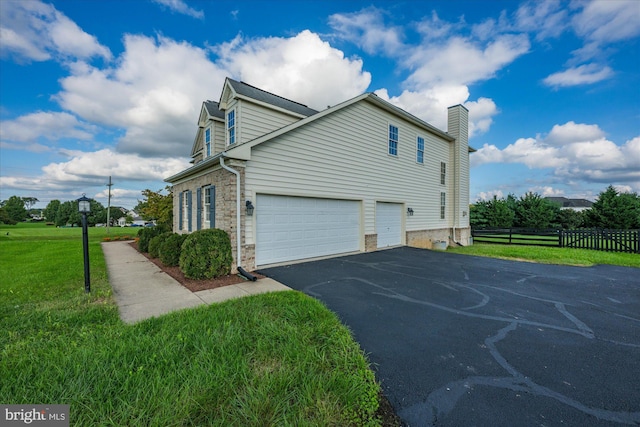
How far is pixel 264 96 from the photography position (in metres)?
9.94

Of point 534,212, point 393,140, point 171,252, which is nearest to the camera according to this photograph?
point 171,252

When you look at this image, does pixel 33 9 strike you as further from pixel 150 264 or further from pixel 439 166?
pixel 439 166

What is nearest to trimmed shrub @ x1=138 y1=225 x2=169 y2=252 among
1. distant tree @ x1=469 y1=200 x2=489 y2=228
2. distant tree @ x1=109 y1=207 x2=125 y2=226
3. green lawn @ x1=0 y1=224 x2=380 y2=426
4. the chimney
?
green lawn @ x1=0 y1=224 x2=380 y2=426

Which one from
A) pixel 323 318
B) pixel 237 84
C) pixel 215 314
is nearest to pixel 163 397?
pixel 215 314

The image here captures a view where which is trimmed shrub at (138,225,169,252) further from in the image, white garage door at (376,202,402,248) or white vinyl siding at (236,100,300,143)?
white garage door at (376,202,402,248)

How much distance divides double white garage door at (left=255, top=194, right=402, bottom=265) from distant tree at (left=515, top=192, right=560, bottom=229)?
20.2 metres

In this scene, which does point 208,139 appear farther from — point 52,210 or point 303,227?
point 52,210

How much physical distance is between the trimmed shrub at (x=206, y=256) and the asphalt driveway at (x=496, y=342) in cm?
149

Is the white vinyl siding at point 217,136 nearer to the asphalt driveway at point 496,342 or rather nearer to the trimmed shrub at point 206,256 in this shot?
the trimmed shrub at point 206,256

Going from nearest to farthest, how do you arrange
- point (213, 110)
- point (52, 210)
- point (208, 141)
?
point (213, 110)
point (208, 141)
point (52, 210)

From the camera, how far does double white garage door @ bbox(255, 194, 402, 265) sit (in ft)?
24.9

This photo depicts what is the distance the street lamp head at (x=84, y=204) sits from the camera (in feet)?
17.5

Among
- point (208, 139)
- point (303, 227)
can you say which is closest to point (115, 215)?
point (208, 139)

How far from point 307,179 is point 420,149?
8.10 meters
